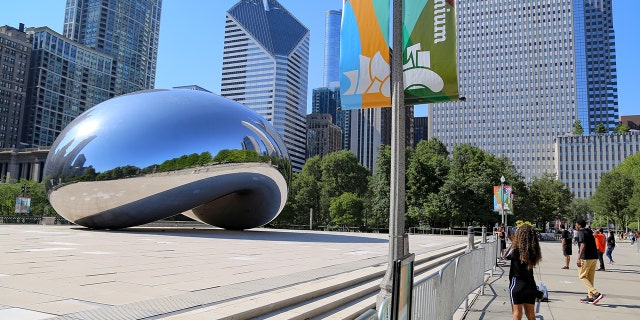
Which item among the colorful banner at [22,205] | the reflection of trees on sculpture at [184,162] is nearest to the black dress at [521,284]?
the reflection of trees on sculpture at [184,162]

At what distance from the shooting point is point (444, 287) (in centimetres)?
629

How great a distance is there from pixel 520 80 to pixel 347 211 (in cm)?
12743

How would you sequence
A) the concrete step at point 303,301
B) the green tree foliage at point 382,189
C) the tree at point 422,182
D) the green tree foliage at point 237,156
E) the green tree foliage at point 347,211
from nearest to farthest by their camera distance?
the concrete step at point 303,301
the green tree foliage at point 237,156
the tree at point 422,182
the green tree foliage at point 382,189
the green tree foliage at point 347,211

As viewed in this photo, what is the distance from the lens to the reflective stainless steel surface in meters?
18.2

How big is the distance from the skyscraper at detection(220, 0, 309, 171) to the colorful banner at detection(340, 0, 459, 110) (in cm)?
16670

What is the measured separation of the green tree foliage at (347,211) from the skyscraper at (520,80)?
109779 millimetres

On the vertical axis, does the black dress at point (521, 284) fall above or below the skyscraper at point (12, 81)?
below

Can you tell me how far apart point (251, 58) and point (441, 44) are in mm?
180819

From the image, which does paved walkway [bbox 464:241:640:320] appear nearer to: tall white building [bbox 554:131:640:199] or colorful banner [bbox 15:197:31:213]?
colorful banner [bbox 15:197:31:213]

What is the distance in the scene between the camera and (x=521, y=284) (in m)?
6.27

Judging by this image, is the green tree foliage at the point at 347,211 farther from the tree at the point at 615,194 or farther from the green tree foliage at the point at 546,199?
the tree at the point at 615,194

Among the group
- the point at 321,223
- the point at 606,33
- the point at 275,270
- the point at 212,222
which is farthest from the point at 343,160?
the point at 606,33

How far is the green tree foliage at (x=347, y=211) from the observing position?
5647cm

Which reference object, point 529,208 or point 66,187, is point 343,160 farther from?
point 66,187
